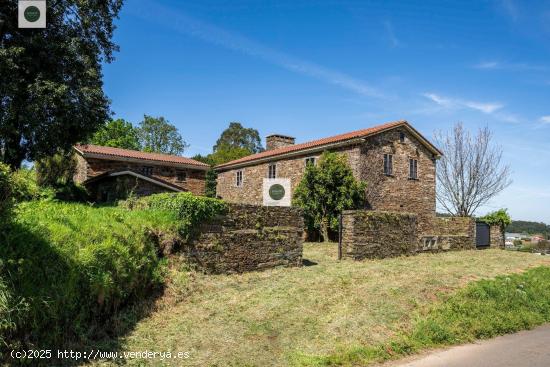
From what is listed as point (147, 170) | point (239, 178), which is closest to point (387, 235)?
point (239, 178)

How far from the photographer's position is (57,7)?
18.5m

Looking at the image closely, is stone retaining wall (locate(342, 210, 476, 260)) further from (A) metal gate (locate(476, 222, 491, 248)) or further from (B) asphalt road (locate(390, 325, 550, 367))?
(B) asphalt road (locate(390, 325, 550, 367))

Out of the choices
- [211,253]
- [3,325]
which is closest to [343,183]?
[211,253]

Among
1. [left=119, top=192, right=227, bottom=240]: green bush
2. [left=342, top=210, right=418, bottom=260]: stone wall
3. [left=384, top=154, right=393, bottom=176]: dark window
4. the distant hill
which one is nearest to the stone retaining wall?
[left=342, top=210, right=418, bottom=260]: stone wall

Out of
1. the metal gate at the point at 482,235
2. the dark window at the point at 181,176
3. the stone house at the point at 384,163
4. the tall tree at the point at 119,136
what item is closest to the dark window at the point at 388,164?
the stone house at the point at 384,163

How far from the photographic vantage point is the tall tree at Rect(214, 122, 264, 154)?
217 ft

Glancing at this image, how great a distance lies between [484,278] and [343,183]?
36.5 ft

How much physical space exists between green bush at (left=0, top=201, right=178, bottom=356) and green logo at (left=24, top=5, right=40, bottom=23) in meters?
13.2

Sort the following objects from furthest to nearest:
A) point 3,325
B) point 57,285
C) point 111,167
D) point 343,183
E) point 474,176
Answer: point 474,176 → point 111,167 → point 343,183 → point 57,285 → point 3,325

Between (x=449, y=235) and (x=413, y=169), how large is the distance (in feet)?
24.3

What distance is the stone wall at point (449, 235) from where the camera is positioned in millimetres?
17156

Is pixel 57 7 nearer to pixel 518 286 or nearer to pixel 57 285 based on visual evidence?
pixel 57 285

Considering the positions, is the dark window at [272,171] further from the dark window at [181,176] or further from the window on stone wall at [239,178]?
the dark window at [181,176]

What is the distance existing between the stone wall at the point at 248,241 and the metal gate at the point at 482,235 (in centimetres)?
1389
